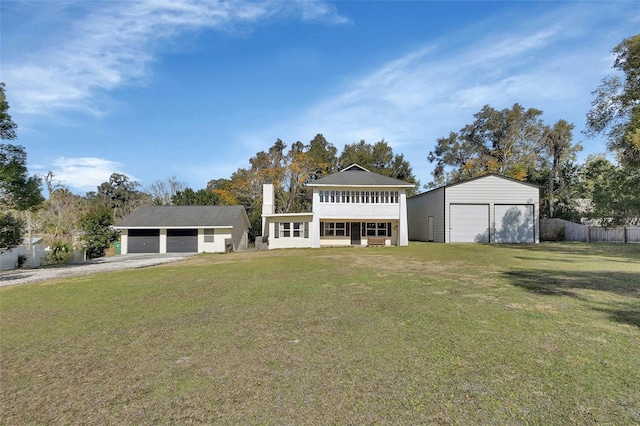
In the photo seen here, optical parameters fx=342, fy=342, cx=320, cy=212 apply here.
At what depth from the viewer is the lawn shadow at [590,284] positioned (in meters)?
5.82

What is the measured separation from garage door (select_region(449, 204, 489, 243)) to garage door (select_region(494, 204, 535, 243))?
0.93 m

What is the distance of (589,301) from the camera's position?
6.58 meters

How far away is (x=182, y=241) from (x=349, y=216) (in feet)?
47.7

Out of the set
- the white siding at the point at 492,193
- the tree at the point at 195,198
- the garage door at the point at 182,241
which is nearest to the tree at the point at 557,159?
the white siding at the point at 492,193

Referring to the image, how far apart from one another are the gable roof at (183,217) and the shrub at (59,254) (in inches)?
230

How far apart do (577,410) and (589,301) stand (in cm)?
477

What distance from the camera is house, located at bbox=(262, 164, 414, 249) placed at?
26.4 meters

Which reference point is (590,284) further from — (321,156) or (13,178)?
(321,156)

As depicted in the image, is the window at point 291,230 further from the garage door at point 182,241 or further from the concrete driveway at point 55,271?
the concrete driveway at point 55,271

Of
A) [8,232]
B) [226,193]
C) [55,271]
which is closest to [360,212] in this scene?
[55,271]

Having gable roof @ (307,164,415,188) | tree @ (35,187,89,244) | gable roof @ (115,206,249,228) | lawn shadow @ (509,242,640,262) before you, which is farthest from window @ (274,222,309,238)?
tree @ (35,187,89,244)

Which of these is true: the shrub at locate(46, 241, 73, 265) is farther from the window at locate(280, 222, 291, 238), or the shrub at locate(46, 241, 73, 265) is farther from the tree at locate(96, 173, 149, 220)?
the tree at locate(96, 173, 149, 220)

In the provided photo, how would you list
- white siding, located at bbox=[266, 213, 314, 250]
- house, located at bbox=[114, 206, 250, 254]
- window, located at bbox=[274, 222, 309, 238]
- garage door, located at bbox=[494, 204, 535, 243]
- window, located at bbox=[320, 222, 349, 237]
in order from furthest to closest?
house, located at bbox=[114, 206, 250, 254], window, located at bbox=[320, 222, 349, 237], window, located at bbox=[274, 222, 309, 238], white siding, located at bbox=[266, 213, 314, 250], garage door, located at bbox=[494, 204, 535, 243]

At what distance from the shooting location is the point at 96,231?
27922 millimetres
